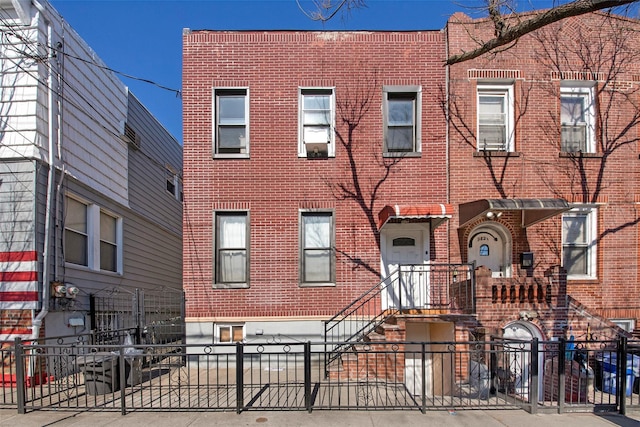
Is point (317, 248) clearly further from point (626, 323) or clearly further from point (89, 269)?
point (626, 323)

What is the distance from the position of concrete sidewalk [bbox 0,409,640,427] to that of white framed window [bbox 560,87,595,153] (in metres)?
6.33

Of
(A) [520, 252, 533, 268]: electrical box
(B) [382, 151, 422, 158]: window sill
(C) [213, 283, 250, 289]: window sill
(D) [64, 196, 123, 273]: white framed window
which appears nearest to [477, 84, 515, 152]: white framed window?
(B) [382, 151, 422, 158]: window sill

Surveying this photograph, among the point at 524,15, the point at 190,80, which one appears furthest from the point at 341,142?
the point at 524,15

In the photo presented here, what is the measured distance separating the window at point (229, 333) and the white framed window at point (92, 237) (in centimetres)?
355

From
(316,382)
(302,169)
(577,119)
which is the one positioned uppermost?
(577,119)

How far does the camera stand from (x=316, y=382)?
7215 mm

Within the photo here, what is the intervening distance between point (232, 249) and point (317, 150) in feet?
10.5

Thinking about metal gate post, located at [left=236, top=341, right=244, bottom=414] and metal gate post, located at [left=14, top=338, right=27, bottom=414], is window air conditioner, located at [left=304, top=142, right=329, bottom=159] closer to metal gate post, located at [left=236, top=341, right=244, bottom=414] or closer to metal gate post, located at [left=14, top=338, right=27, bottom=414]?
metal gate post, located at [left=236, top=341, right=244, bottom=414]

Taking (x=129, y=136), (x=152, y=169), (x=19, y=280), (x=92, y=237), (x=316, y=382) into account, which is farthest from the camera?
(x=152, y=169)

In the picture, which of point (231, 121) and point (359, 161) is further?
point (231, 121)

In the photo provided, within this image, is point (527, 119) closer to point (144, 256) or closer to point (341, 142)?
point (341, 142)

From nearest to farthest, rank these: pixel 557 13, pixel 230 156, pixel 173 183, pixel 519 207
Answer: pixel 557 13
pixel 519 207
pixel 230 156
pixel 173 183

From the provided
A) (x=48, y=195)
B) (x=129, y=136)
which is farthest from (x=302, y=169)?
(x=129, y=136)

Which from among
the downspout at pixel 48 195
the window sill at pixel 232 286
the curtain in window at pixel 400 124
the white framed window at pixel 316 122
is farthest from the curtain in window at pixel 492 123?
the downspout at pixel 48 195
